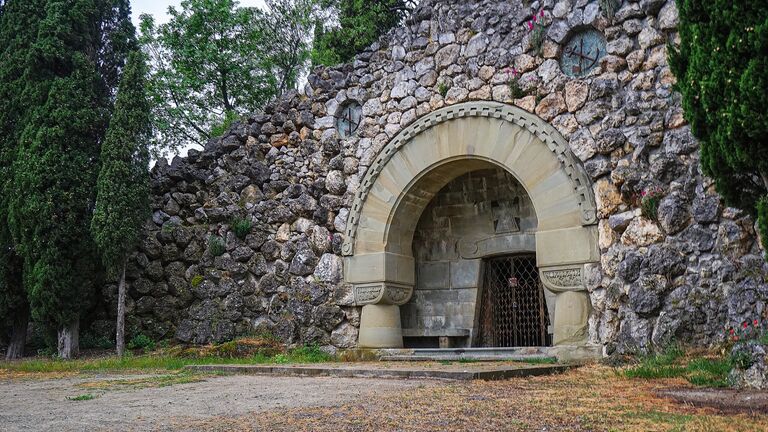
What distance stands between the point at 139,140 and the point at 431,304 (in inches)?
199

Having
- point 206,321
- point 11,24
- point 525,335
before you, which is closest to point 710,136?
point 525,335

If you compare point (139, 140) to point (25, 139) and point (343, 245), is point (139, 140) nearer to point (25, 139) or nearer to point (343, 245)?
point (25, 139)

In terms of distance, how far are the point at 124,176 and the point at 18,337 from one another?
3.04 m

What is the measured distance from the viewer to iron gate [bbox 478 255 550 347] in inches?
386

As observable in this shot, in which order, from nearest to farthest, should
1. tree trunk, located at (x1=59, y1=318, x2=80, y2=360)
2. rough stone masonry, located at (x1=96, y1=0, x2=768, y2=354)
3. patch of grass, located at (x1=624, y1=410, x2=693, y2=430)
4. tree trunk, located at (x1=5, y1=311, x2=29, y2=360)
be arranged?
patch of grass, located at (x1=624, y1=410, x2=693, y2=430)
rough stone masonry, located at (x1=96, y1=0, x2=768, y2=354)
tree trunk, located at (x1=59, y1=318, x2=80, y2=360)
tree trunk, located at (x1=5, y1=311, x2=29, y2=360)

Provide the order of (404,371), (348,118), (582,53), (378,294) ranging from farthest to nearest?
(348,118), (378,294), (582,53), (404,371)

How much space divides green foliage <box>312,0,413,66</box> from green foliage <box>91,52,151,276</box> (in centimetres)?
423

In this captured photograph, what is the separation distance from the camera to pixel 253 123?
11.2 metres

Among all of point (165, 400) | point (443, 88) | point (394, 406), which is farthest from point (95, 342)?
point (394, 406)

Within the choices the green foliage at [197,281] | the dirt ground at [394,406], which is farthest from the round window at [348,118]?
the dirt ground at [394,406]

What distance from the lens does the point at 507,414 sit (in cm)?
380

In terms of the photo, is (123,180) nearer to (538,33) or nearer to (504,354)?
(504,354)

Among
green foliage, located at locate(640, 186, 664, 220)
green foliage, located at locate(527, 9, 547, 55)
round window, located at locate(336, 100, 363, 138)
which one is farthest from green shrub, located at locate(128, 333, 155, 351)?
green foliage, located at locate(640, 186, 664, 220)

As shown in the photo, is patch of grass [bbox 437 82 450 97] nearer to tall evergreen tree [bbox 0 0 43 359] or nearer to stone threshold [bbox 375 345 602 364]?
stone threshold [bbox 375 345 602 364]
